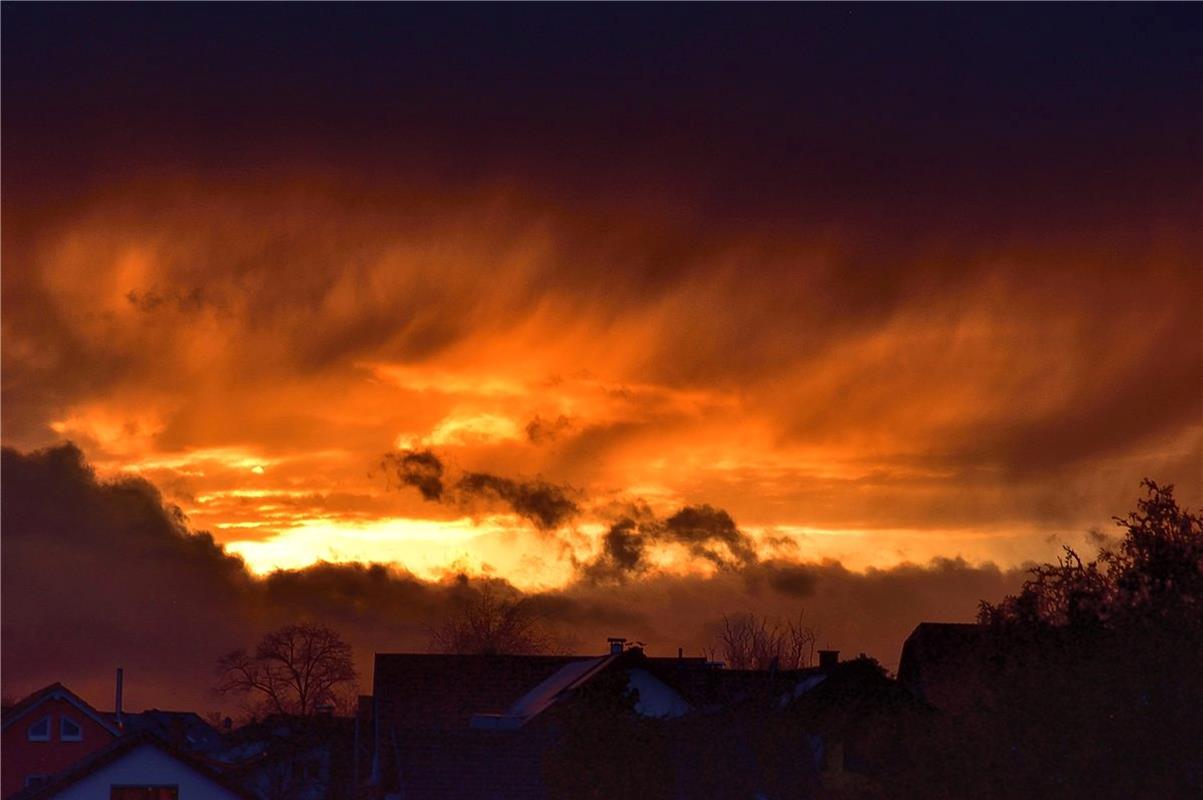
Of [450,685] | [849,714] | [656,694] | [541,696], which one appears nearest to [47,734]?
[450,685]

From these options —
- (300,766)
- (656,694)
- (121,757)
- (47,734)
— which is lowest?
(300,766)

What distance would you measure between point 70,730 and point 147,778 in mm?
39836

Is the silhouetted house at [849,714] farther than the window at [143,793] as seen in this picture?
No

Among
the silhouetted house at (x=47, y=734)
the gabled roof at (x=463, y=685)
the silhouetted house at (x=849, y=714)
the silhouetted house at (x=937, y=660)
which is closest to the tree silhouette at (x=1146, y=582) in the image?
the silhouetted house at (x=937, y=660)

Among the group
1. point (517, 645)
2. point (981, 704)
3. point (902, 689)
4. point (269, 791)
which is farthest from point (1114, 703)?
point (517, 645)

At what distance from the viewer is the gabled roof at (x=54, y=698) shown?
347ft

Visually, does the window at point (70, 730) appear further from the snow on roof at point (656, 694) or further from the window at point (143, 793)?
the snow on roof at point (656, 694)

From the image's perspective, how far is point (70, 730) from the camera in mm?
107188

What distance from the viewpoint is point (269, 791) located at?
241ft

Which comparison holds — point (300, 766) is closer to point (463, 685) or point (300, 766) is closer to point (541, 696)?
point (463, 685)

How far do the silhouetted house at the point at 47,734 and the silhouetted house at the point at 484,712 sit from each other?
37.2m

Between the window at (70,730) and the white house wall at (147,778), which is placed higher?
the window at (70,730)

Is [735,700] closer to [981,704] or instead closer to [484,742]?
[484,742]

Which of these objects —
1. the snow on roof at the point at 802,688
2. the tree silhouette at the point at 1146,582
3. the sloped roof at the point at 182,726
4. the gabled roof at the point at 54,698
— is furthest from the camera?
the sloped roof at the point at 182,726
